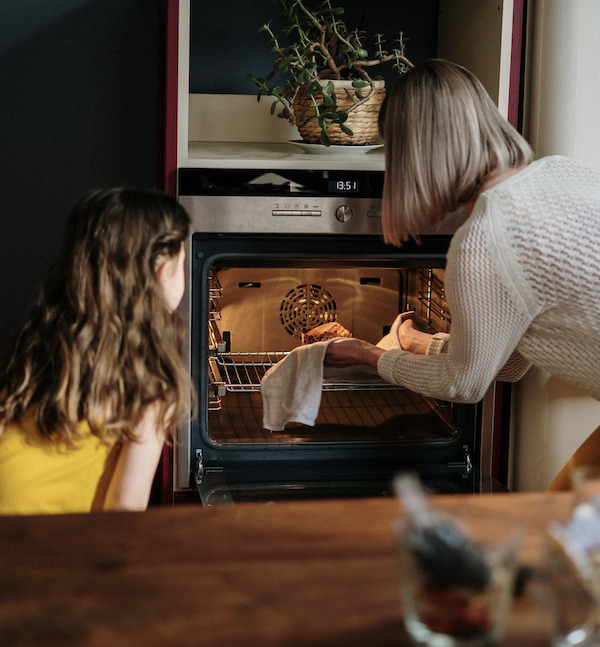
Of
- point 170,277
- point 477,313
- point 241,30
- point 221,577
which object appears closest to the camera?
point 221,577

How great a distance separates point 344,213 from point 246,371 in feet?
1.68

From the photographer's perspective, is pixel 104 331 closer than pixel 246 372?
Yes

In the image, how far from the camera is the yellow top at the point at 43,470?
1.40 meters

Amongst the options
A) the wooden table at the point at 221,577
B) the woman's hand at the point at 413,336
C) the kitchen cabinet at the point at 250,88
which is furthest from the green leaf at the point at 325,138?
the wooden table at the point at 221,577

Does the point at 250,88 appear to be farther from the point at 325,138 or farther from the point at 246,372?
the point at 246,372

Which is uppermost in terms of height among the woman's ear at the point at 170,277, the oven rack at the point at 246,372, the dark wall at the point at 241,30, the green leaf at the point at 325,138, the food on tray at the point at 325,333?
the dark wall at the point at 241,30

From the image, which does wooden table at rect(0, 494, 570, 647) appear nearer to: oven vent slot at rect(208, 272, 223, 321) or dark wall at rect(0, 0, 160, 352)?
oven vent slot at rect(208, 272, 223, 321)

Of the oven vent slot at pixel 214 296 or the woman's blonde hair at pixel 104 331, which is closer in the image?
the woman's blonde hair at pixel 104 331

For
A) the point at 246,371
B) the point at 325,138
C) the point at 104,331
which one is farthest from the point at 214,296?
the point at 104,331

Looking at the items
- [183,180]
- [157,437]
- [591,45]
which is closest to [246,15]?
[183,180]

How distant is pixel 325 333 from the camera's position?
2.29m

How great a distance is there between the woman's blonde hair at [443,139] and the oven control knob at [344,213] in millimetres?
303

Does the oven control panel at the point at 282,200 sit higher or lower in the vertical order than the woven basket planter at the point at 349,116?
lower

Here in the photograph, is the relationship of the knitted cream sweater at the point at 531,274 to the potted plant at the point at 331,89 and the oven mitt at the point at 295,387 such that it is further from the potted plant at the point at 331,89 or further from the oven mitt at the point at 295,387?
the potted plant at the point at 331,89
